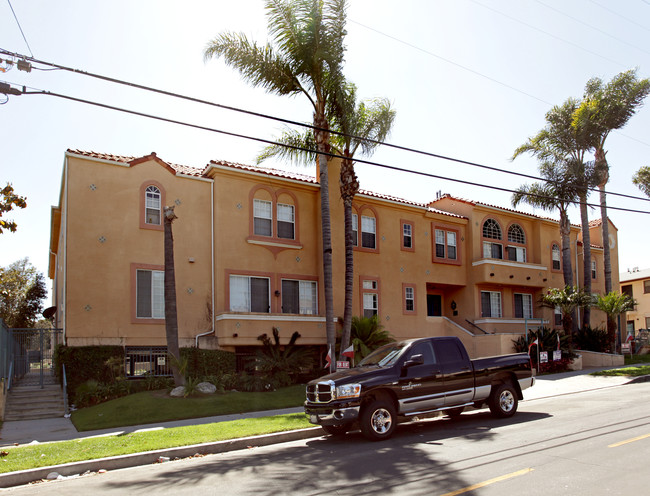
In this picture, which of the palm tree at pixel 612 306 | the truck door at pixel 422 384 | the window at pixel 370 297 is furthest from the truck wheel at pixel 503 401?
the palm tree at pixel 612 306

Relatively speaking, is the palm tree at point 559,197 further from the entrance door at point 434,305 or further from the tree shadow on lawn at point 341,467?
the tree shadow on lawn at point 341,467

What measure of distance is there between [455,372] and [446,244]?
54.9 ft

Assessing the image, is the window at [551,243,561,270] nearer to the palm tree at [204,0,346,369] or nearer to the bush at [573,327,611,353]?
the bush at [573,327,611,353]

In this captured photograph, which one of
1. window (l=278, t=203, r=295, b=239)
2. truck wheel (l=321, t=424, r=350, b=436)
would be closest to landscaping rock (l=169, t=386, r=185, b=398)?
truck wheel (l=321, t=424, r=350, b=436)

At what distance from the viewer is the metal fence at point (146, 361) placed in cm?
1875

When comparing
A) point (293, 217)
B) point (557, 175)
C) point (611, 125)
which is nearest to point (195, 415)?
point (293, 217)

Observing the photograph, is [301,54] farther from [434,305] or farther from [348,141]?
[434,305]

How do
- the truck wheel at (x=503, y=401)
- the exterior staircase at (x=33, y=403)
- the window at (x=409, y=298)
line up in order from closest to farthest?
the truck wheel at (x=503, y=401)
the exterior staircase at (x=33, y=403)
the window at (x=409, y=298)

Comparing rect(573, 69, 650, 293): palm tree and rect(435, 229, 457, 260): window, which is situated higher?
rect(573, 69, 650, 293): palm tree

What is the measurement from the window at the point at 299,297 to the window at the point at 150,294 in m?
4.83

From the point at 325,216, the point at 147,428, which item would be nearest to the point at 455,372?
the point at 147,428

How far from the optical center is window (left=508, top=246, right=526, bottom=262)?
1218 inches

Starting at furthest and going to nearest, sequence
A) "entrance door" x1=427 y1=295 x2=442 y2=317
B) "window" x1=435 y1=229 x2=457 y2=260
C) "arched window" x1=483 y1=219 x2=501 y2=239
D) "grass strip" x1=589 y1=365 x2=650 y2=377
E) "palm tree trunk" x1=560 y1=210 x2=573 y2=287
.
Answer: "palm tree trunk" x1=560 y1=210 x2=573 y2=287 → "arched window" x1=483 y1=219 x2=501 y2=239 → "entrance door" x1=427 y1=295 x2=442 y2=317 → "window" x1=435 y1=229 x2=457 y2=260 → "grass strip" x1=589 y1=365 x2=650 y2=377

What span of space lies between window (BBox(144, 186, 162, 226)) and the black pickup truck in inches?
431
